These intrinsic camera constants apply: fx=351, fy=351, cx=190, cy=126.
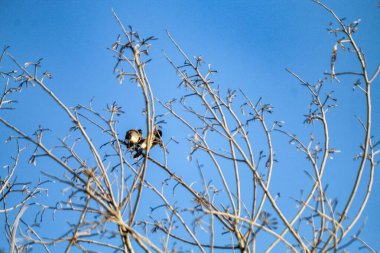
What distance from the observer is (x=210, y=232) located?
2.46m

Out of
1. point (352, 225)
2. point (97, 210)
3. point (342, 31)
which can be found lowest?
point (97, 210)

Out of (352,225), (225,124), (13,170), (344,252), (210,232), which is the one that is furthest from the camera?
(13,170)

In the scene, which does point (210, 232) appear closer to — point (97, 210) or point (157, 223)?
point (157, 223)

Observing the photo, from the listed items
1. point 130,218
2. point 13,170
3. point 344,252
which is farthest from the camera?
point 13,170

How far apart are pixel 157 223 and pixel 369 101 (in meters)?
1.86

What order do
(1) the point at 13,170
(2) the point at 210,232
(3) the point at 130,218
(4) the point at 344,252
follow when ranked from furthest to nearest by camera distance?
(1) the point at 13,170
(2) the point at 210,232
(3) the point at 130,218
(4) the point at 344,252

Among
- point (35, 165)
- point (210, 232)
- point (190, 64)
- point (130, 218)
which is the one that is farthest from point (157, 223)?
point (190, 64)

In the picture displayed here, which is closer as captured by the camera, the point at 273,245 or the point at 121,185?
the point at 121,185

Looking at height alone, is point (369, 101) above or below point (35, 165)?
above

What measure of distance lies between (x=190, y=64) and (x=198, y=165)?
0.89 metres

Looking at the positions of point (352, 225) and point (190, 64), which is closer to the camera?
point (352, 225)

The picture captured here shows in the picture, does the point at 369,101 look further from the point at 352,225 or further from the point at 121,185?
the point at 121,185

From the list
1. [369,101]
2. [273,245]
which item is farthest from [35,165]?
[369,101]

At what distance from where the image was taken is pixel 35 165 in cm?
235
